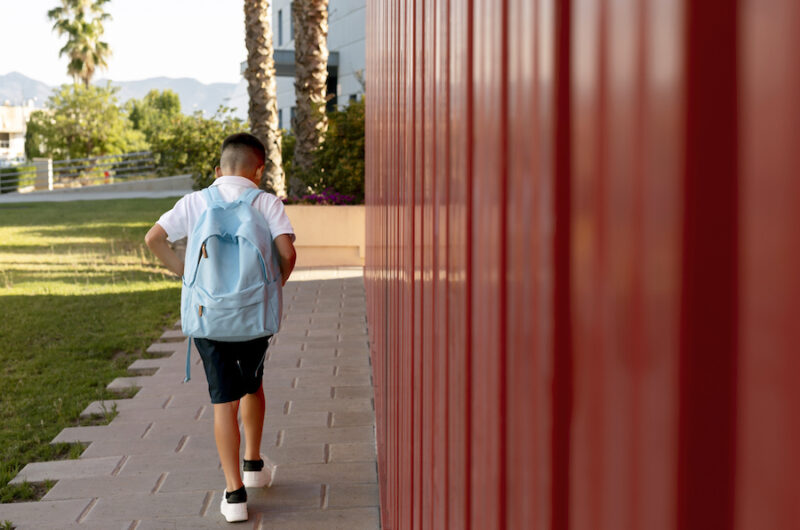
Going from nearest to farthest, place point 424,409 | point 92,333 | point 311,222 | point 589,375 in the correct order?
1. point 589,375
2. point 424,409
3. point 92,333
4. point 311,222

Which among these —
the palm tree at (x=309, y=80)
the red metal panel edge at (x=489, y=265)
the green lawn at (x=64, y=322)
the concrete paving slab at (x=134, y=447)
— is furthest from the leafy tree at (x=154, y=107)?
the red metal panel edge at (x=489, y=265)

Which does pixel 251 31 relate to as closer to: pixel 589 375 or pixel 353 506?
pixel 353 506

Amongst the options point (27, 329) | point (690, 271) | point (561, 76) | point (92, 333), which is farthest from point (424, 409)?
point (27, 329)

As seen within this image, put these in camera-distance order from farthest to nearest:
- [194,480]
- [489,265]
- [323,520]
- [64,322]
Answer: [64,322], [194,480], [323,520], [489,265]

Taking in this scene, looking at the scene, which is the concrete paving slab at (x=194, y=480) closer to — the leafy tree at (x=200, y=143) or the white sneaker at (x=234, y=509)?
the white sneaker at (x=234, y=509)

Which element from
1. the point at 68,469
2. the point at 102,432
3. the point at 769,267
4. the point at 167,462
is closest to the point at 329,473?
the point at 167,462

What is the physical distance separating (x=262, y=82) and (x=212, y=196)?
35.0 feet

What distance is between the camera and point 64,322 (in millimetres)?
10289

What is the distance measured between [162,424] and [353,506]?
193cm

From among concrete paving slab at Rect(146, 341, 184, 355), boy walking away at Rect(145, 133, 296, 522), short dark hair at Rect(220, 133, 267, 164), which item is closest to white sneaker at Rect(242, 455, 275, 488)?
boy walking away at Rect(145, 133, 296, 522)

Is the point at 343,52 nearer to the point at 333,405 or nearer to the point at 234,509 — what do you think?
the point at 333,405

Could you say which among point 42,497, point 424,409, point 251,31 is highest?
point 251,31

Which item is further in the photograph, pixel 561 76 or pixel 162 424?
pixel 162 424

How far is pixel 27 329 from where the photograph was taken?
9906 mm
